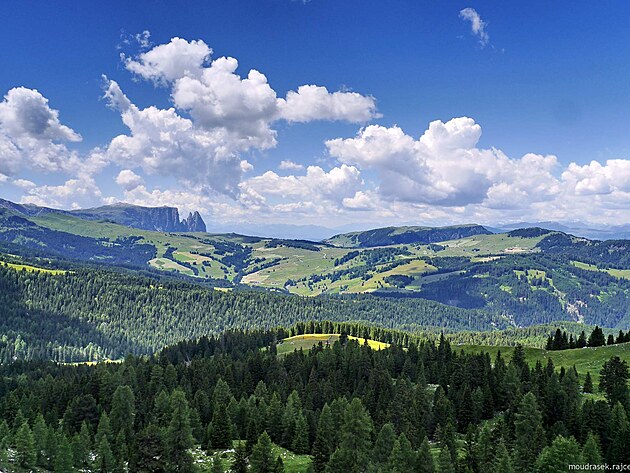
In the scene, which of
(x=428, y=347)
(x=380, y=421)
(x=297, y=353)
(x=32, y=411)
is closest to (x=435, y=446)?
(x=380, y=421)

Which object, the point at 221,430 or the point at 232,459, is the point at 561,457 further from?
the point at 221,430

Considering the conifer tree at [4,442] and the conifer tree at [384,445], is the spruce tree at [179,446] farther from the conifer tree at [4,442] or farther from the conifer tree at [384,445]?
the conifer tree at [384,445]

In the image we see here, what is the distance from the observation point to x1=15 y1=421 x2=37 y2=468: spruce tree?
78375 millimetres

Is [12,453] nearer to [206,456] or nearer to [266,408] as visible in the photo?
[206,456]

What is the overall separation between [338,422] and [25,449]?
5362cm

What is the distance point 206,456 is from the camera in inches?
3607

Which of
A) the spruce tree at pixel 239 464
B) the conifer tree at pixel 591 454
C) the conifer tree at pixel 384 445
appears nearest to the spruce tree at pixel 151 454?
the spruce tree at pixel 239 464

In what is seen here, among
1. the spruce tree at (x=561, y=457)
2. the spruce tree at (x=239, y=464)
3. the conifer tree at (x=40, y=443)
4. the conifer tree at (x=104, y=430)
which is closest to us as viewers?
the spruce tree at (x=561, y=457)

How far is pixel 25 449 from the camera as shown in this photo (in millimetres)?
78938

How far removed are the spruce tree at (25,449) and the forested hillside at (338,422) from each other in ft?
0.53

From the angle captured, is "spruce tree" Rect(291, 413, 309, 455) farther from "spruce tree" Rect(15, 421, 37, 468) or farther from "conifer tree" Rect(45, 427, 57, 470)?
"spruce tree" Rect(15, 421, 37, 468)

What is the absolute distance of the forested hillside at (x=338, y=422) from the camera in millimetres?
72562

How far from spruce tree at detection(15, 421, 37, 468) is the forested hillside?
162mm

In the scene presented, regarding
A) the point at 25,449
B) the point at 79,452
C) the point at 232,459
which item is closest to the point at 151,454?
the point at 79,452
